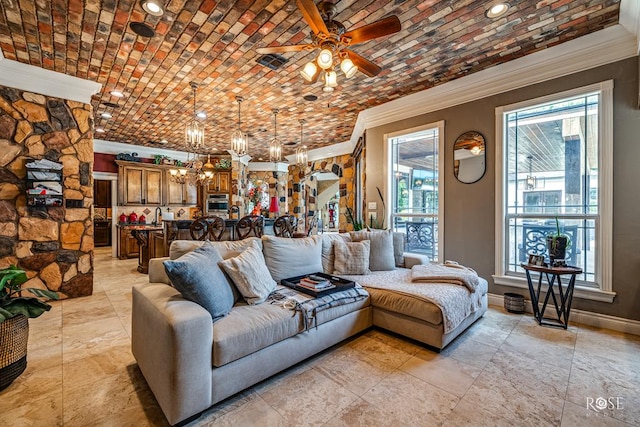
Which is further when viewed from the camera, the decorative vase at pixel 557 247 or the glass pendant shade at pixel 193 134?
the glass pendant shade at pixel 193 134

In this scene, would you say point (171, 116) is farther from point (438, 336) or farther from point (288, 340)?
point (438, 336)

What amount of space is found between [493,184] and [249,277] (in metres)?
3.17

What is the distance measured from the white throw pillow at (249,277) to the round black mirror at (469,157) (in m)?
2.99

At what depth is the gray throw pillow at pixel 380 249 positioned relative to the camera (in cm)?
342

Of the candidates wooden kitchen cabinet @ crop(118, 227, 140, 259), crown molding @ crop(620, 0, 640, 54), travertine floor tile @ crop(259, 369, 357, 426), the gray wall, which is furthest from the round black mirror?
wooden kitchen cabinet @ crop(118, 227, 140, 259)

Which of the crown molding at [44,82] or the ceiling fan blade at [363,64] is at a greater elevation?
the crown molding at [44,82]

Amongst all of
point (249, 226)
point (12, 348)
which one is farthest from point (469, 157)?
point (12, 348)

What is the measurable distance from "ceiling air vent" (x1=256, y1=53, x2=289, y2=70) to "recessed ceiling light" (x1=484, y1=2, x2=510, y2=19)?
6.43 ft

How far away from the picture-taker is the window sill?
285 cm

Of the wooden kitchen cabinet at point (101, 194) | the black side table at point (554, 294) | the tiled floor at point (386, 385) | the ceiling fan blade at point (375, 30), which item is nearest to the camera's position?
the tiled floor at point (386, 385)

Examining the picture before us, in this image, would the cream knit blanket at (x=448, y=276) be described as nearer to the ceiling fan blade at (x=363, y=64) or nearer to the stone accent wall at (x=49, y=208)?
the ceiling fan blade at (x=363, y=64)

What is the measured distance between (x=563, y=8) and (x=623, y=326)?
3.02 metres

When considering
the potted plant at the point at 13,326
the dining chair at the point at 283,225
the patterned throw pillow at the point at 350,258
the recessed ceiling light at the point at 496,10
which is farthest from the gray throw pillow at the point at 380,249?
the potted plant at the point at 13,326

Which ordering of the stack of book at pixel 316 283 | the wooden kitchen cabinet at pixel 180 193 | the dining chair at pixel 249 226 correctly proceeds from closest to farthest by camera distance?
the stack of book at pixel 316 283, the dining chair at pixel 249 226, the wooden kitchen cabinet at pixel 180 193
